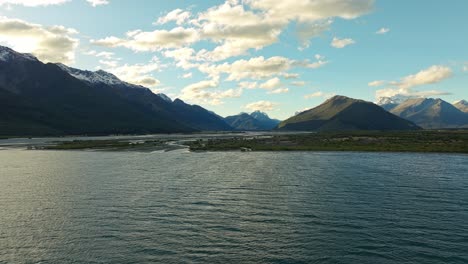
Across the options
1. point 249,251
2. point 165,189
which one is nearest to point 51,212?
point 165,189

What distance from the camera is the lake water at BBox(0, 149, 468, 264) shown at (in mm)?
35719

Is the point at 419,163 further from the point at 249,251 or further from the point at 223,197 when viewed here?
the point at 249,251

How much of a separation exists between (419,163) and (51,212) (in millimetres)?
87975

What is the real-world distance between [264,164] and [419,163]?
39771 millimetres

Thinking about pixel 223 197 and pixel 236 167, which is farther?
pixel 236 167

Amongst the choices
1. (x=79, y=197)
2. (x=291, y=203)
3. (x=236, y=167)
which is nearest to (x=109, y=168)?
Result: (x=236, y=167)

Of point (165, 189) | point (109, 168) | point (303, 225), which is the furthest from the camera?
point (109, 168)

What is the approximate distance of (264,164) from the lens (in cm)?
10394

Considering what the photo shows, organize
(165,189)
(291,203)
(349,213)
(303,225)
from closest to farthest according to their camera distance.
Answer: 1. (303,225)
2. (349,213)
3. (291,203)
4. (165,189)

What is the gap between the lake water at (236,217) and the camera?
35.7 meters

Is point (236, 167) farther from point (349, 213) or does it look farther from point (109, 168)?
point (349, 213)

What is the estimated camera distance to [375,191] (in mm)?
63250

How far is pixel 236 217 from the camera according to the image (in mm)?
47938

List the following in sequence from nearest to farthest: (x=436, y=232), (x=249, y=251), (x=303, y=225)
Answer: (x=249, y=251), (x=436, y=232), (x=303, y=225)
